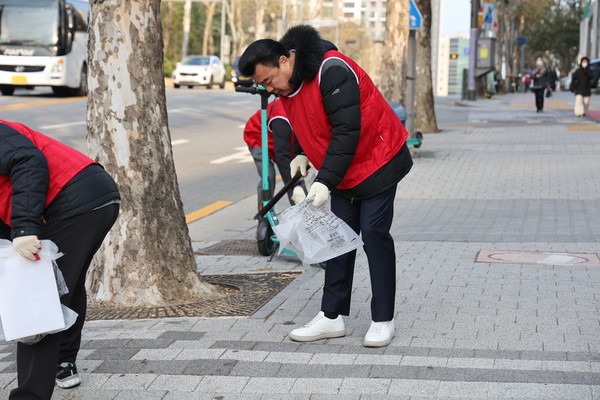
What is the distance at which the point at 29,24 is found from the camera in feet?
105

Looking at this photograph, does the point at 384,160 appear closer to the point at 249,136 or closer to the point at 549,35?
the point at 249,136

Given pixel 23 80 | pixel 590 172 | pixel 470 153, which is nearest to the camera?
pixel 590 172

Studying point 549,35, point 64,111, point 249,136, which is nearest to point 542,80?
point 64,111

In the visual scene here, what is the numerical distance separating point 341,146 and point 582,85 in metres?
26.0

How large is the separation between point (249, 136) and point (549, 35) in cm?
9453

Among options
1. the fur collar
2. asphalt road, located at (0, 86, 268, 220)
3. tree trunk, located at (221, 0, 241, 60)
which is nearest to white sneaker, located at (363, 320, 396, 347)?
the fur collar

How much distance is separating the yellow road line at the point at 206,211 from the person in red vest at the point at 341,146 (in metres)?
5.89

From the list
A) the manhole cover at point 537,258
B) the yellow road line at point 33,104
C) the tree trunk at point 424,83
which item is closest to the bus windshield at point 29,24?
the yellow road line at point 33,104

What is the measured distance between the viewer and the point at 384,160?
5.68m

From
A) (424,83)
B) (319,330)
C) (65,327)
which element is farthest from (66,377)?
(424,83)

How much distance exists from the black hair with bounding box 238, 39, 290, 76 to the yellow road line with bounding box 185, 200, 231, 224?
633 cm

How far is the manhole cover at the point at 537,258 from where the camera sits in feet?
27.6

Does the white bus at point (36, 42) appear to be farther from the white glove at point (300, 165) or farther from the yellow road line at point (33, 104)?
the white glove at point (300, 165)

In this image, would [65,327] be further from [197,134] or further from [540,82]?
[540,82]
